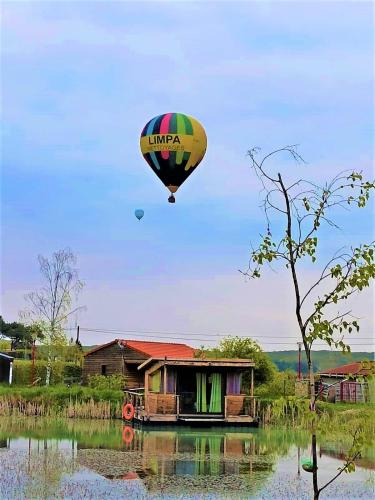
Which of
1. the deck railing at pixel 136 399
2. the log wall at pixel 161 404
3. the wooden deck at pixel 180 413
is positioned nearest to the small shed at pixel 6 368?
the deck railing at pixel 136 399

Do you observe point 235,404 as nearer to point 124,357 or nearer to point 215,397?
point 215,397

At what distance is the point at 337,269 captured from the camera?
5.83 m

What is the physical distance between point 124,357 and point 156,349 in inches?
81.0

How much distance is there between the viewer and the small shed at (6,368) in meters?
41.5

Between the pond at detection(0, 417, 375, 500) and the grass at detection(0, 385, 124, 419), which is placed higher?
the grass at detection(0, 385, 124, 419)

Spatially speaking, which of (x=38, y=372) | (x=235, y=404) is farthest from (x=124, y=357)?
(x=235, y=404)

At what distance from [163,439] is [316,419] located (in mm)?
18961

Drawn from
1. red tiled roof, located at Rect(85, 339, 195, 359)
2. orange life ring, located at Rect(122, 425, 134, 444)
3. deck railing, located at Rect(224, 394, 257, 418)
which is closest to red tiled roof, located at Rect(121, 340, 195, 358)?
red tiled roof, located at Rect(85, 339, 195, 359)

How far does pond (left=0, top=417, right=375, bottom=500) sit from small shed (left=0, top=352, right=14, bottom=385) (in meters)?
14.3

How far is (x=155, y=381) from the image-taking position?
3097 centimetres

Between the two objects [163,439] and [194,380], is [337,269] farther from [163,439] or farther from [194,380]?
[194,380]

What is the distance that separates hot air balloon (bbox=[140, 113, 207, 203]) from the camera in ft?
83.9

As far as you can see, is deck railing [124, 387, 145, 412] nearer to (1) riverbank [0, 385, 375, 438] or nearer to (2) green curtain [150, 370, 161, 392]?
(1) riverbank [0, 385, 375, 438]

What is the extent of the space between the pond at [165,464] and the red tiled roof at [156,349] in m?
11.2
